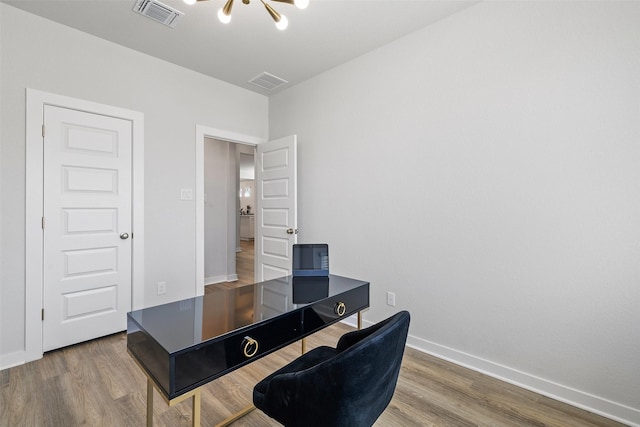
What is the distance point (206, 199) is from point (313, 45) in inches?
115

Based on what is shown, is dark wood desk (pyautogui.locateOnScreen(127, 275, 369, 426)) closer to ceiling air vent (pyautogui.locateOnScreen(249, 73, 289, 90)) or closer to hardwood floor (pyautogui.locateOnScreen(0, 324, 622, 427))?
hardwood floor (pyautogui.locateOnScreen(0, 324, 622, 427))

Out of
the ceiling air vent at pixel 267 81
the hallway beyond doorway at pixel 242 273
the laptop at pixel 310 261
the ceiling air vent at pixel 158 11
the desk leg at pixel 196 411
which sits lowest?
the hallway beyond doorway at pixel 242 273

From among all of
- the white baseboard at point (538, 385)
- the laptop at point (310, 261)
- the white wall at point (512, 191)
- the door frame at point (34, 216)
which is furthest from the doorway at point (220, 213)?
the white baseboard at point (538, 385)

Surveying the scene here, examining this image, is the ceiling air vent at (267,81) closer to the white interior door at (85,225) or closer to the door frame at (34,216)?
the white interior door at (85,225)

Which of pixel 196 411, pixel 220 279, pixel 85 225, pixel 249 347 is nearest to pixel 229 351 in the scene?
pixel 249 347

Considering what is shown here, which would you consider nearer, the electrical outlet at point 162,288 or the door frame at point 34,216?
the door frame at point 34,216

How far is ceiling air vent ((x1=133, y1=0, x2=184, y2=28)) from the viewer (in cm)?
221

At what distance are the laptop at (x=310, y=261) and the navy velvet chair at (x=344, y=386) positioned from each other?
→ 0.85 metres

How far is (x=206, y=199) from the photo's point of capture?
15.2ft

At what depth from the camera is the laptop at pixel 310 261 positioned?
6.20ft

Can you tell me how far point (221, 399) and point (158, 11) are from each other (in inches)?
114

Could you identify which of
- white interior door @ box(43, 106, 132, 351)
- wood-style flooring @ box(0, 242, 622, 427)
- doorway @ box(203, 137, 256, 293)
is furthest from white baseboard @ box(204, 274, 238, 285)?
wood-style flooring @ box(0, 242, 622, 427)

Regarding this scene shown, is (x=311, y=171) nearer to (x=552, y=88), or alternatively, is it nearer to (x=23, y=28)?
(x=552, y=88)

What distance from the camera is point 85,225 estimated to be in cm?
256
